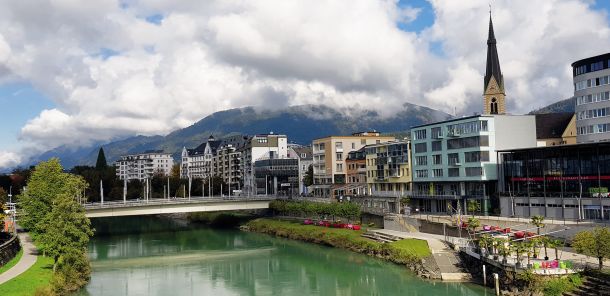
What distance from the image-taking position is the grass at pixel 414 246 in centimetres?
6125

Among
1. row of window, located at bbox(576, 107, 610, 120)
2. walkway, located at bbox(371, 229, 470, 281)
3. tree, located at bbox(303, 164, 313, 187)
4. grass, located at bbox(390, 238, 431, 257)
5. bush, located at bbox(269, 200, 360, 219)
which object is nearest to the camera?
walkway, located at bbox(371, 229, 470, 281)

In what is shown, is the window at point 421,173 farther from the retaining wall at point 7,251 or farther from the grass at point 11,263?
the retaining wall at point 7,251

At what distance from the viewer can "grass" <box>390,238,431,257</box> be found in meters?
61.2

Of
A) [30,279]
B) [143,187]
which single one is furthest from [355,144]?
[30,279]

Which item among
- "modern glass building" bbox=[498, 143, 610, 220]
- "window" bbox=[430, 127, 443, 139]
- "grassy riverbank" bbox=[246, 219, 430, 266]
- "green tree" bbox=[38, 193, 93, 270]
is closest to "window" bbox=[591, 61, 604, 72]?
"modern glass building" bbox=[498, 143, 610, 220]

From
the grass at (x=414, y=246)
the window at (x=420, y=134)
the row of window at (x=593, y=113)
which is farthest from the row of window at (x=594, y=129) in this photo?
the grass at (x=414, y=246)

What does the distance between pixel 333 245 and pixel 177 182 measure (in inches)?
3737

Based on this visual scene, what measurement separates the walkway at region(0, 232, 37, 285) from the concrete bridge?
55.5 feet

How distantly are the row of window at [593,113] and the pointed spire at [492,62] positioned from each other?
30.4 meters

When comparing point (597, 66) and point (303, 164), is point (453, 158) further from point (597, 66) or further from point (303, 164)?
point (303, 164)

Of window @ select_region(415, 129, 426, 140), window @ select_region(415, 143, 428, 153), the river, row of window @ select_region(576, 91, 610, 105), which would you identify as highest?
row of window @ select_region(576, 91, 610, 105)

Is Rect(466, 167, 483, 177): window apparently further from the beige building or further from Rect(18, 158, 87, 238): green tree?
Rect(18, 158, 87, 238): green tree

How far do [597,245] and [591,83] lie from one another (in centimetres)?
4730

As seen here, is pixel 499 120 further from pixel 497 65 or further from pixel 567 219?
pixel 497 65
